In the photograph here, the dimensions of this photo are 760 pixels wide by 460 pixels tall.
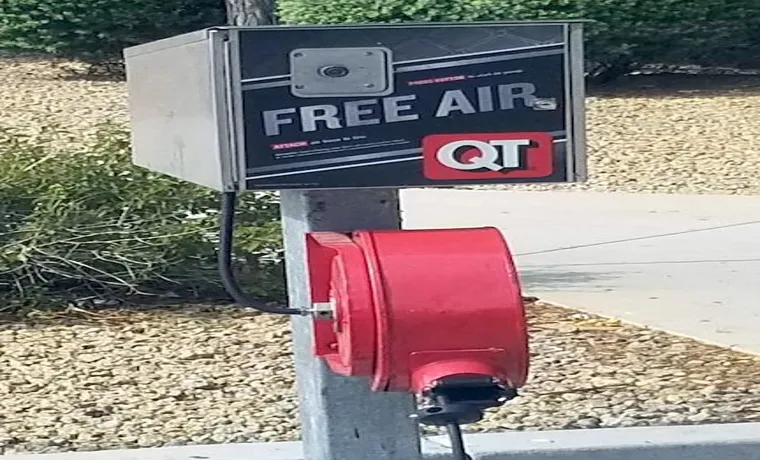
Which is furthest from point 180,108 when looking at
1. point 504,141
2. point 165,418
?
point 165,418

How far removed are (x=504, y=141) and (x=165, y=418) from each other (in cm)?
215

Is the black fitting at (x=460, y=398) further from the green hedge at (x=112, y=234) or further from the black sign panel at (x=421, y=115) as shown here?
the green hedge at (x=112, y=234)

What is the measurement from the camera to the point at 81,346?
19.3 ft

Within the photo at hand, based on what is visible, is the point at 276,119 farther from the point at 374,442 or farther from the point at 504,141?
the point at 374,442

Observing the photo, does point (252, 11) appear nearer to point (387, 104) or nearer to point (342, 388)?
point (342, 388)

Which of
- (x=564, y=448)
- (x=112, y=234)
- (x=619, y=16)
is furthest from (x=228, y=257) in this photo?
(x=619, y=16)

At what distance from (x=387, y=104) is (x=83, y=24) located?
521 inches

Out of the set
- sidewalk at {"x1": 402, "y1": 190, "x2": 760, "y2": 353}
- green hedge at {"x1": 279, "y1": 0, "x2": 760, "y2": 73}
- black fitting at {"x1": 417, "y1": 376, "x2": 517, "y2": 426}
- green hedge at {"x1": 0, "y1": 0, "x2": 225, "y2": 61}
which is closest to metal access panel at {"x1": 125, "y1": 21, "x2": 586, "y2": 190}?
black fitting at {"x1": 417, "y1": 376, "x2": 517, "y2": 426}

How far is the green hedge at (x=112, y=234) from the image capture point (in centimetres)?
644

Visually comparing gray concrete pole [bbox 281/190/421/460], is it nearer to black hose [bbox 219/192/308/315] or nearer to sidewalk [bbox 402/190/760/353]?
black hose [bbox 219/192/308/315]

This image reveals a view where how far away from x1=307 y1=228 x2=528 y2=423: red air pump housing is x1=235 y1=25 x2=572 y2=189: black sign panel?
0.69 feet

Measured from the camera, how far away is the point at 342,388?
3531 mm

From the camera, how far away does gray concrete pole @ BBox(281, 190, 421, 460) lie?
11.3ft

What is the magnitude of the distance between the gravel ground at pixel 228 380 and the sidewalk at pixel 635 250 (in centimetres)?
46
